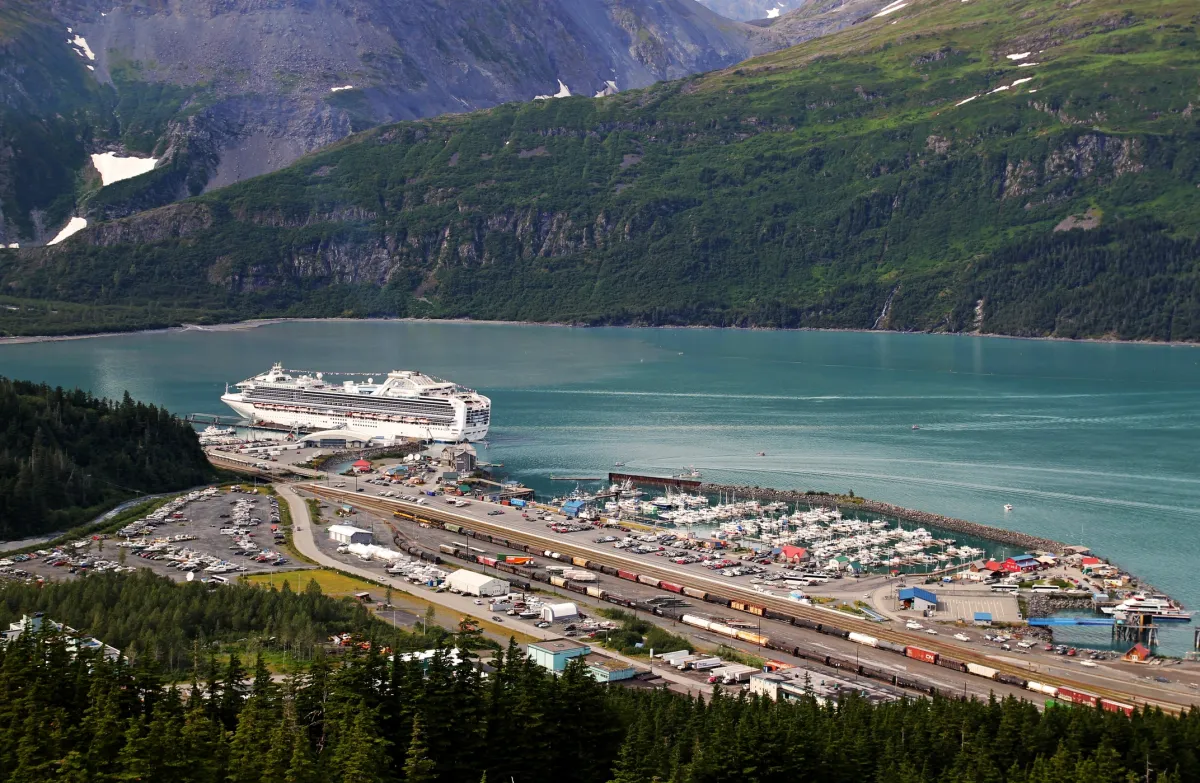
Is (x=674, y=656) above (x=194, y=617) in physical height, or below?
below

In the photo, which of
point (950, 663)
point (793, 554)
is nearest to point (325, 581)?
point (793, 554)

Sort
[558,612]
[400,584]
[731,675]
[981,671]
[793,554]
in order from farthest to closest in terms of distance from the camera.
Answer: [793,554], [400,584], [558,612], [981,671], [731,675]

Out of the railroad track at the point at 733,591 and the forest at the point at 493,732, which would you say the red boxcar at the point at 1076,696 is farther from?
the forest at the point at 493,732

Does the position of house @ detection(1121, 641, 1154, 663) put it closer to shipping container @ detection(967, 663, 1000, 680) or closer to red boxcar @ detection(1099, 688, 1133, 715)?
red boxcar @ detection(1099, 688, 1133, 715)

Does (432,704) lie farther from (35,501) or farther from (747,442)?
(747,442)

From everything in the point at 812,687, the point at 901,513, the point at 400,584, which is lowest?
the point at 400,584

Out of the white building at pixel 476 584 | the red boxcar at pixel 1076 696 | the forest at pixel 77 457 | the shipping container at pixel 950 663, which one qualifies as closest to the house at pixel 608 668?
the white building at pixel 476 584

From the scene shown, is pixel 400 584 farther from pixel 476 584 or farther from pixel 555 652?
pixel 555 652
